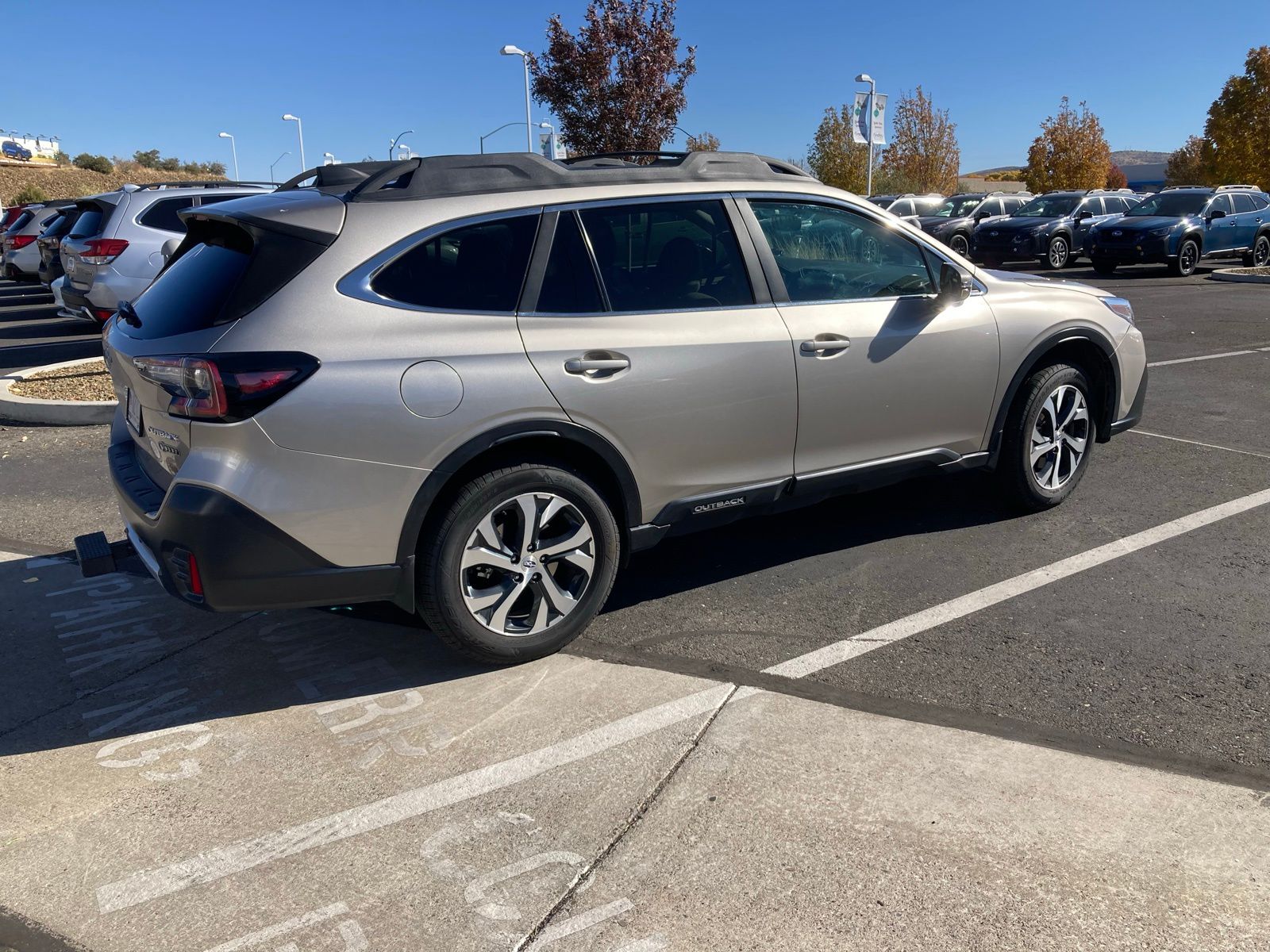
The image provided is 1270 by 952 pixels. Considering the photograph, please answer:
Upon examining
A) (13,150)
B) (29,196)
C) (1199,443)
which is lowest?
(1199,443)

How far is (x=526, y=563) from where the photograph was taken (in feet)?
12.7

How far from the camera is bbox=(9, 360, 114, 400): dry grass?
8914mm

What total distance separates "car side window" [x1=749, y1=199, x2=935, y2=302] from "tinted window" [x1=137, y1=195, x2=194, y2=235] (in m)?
9.46

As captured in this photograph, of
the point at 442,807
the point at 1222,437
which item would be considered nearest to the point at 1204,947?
the point at 442,807

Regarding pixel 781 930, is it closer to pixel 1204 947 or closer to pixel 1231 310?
pixel 1204 947

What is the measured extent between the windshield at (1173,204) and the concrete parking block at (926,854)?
22.0 meters

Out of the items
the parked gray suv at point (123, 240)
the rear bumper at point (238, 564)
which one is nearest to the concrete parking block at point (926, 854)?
the rear bumper at point (238, 564)

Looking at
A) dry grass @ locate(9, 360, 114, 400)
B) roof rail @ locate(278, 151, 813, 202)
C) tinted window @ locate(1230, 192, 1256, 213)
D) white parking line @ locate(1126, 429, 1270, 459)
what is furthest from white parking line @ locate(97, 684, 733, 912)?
tinted window @ locate(1230, 192, 1256, 213)

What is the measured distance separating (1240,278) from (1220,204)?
2970 millimetres

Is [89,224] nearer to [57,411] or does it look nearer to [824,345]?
[57,411]

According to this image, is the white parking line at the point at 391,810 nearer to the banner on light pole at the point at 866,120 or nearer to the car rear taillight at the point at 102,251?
the car rear taillight at the point at 102,251

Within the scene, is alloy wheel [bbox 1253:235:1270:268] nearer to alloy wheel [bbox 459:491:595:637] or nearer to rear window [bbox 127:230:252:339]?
alloy wheel [bbox 459:491:595:637]

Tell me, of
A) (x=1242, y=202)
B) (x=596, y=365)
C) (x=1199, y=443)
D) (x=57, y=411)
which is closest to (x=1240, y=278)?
(x=1242, y=202)

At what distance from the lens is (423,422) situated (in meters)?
3.56
